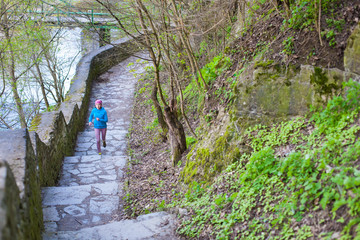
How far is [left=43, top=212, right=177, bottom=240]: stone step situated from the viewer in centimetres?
431

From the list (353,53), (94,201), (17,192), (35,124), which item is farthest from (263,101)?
(35,124)

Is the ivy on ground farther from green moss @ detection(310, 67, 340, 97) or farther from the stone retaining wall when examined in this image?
the stone retaining wall

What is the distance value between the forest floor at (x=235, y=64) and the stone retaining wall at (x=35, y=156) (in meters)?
1.65

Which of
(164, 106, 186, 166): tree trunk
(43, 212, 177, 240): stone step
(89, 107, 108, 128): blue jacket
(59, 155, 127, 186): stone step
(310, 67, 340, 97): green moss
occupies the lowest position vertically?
(43, 212, 177, 240): stone step

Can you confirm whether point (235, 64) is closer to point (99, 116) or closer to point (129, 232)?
point (129, 232)

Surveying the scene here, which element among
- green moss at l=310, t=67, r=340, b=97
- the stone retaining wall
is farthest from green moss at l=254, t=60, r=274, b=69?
the stone retaining wall

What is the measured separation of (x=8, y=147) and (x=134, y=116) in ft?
26.9

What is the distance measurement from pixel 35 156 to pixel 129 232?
1671 millimetres

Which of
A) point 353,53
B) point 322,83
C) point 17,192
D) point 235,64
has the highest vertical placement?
point 235,64

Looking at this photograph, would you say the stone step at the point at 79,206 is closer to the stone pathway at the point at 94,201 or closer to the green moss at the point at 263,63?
the stone pathway at the point at 94,201

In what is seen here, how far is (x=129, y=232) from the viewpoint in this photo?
4.45 m

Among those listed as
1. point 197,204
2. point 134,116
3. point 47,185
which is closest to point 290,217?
point 197,204

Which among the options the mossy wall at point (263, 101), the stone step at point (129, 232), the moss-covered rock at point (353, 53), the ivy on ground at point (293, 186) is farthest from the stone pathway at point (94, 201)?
the moss-covered rock at point (353, 53)

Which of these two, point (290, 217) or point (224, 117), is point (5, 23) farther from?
point (290, 217)
